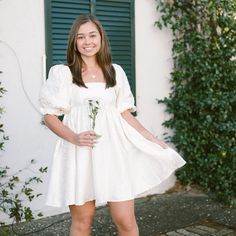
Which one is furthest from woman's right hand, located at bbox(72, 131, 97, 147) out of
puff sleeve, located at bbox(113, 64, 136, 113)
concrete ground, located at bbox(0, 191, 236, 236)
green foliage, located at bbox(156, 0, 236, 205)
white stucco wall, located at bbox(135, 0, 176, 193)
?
green foliage, located at bbox(156, 0, 236, 205)

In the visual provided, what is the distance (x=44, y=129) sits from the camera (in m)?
4.28

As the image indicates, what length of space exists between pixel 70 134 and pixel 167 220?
2043mm

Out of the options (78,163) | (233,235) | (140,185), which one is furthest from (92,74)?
(233,235)

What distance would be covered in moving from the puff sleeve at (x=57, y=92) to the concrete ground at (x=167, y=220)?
1.63m

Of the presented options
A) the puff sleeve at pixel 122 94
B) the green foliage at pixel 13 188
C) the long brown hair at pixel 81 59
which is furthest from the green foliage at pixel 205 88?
the long brown hair at pixel 81 59

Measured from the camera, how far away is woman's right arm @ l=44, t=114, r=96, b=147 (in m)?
2.54

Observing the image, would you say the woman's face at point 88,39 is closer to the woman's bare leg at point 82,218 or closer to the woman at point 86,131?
the woman at point 86,131

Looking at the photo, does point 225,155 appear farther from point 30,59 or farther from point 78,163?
point 78,163

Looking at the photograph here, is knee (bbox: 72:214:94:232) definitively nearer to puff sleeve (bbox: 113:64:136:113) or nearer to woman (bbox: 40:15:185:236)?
woman (bbox: 40:15:185:236)

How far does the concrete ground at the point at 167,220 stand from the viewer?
4027 millimetres

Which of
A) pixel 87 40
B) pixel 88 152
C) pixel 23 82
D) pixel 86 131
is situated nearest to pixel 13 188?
pixel 23 82

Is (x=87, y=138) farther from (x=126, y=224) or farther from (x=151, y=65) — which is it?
(x=151, y=65)

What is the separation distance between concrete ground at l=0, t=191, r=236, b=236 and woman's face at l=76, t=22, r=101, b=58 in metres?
1.83

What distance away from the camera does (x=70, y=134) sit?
8.55 ft
